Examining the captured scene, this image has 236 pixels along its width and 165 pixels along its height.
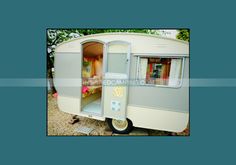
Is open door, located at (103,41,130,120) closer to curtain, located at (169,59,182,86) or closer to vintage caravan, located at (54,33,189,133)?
vintage caravan, located at (54,33,189,133)

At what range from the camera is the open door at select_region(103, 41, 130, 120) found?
2.22m

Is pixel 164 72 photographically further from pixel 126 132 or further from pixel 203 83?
pixel 126 132

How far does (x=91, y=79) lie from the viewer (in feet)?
11.4

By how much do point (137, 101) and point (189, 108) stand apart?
791 mm

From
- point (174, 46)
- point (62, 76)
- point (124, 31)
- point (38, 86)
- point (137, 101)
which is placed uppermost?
point (124, 31)

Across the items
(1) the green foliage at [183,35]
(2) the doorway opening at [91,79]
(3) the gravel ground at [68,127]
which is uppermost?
(1) the green foliage at [183,35]

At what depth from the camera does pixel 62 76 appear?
2.56 metres

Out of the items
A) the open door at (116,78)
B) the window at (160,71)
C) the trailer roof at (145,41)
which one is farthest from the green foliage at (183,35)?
the open door at (116,78)

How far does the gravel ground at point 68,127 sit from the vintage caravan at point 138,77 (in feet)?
0.52

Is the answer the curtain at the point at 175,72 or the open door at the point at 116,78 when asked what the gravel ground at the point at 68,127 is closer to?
the open door at the point at 116,78

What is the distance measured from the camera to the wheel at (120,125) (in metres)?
2.41

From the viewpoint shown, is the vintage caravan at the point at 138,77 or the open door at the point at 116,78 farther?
the open door at the point at 116,78

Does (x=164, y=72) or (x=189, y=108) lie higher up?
(x=164, y=72)

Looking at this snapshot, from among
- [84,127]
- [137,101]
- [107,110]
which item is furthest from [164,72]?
[84,127]
